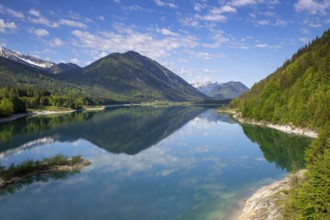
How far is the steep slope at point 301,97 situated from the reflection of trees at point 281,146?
353 inches

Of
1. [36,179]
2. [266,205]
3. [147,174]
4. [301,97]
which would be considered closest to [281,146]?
[301,97]

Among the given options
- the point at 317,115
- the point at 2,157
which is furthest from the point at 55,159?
the point at 317,115

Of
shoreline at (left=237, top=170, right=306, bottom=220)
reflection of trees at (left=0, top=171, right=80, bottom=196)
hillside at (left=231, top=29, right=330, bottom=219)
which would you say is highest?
hillside at (left=231, top=29, right=330, bottom=219)

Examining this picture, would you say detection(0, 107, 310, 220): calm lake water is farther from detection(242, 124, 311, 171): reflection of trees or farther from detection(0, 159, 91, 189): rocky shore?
detection(0, 159, 91, 189): rocky shore

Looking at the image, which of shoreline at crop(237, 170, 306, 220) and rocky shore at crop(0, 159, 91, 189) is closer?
shoreline at crop(237, 170, 306, 220)

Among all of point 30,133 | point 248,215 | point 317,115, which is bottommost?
point 30,133

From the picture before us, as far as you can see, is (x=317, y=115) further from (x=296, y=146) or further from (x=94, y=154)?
(x=94, y=154)

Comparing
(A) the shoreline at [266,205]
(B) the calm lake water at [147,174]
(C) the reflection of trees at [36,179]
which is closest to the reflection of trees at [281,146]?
(B) the calm lake water at [147,174]

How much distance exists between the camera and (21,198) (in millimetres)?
49219

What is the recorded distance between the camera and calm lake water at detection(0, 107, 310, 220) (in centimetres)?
4531

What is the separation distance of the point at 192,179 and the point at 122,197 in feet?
58.3

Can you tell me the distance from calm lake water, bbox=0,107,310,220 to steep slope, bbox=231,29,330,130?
10.8 meters

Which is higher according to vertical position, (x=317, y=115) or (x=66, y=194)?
(x=317, y=115)

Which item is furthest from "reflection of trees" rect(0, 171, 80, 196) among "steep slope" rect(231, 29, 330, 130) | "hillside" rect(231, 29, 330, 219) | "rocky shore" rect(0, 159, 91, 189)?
"steep slope" rect(231, 29, 330, 130)
